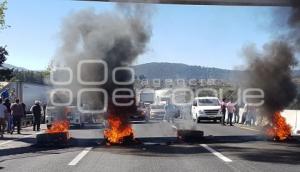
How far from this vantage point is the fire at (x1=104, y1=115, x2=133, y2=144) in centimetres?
1659

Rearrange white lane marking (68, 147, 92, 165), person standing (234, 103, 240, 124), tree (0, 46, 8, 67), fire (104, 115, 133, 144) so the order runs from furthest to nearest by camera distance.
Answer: tree (0, 46, 8, 67), person standing (234, 103, 240, 124), fire (104, 115, 133, 144), white lane marking (68, 147, 92, 165)

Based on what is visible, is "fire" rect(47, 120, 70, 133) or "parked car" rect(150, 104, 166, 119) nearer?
"fire" rect(47, 120, 70, 133)

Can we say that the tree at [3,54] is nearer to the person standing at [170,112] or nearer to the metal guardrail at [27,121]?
the metal guardrail at [27,121]

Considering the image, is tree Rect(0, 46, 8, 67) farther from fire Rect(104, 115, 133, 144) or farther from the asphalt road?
fire Rect(104, 115, 133, 144)

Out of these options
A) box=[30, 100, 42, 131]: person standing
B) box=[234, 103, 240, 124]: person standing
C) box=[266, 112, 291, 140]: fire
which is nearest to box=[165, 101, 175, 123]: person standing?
box=[234, 103, 240, 124]: person standing

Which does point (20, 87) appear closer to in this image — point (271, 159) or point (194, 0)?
point (194, 0)

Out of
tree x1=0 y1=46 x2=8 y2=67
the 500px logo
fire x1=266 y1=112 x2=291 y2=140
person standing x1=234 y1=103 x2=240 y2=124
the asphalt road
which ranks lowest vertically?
the asphalt road

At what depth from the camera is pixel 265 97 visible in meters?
21.3

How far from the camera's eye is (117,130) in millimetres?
16672

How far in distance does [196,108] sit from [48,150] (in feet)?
74.0

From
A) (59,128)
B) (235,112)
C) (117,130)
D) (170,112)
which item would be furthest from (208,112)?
(117,130)

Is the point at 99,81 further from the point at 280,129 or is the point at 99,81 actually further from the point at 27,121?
the point at 27,121

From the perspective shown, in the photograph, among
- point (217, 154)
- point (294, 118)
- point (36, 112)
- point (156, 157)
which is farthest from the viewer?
point (294, 118)

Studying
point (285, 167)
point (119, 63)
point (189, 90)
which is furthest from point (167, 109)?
point (285, 167)
